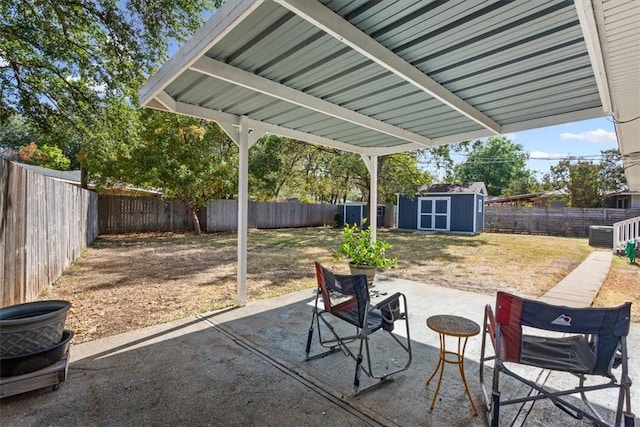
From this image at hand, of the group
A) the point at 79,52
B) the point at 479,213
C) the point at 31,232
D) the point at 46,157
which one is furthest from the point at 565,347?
the point at 46,157

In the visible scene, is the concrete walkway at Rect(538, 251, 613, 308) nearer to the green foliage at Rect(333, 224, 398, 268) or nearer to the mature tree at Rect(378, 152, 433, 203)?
the green foliage at Rect(333, 224, 398, 268)

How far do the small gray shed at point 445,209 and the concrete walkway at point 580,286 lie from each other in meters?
7.64

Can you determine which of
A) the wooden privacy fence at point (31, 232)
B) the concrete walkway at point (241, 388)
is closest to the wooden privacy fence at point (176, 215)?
the wooden privacy fence at point (31, 232)

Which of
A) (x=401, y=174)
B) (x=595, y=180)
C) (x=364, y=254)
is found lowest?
(x=364, y=254)

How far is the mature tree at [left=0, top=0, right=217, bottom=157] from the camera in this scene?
5555 millimetres

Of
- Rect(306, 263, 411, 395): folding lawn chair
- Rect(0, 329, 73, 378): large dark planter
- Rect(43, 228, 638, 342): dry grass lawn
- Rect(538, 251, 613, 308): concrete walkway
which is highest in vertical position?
Rect(306, 263, 411, 395): folding lawn chair

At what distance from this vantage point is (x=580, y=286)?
5258 mm

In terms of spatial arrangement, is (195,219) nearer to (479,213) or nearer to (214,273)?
(214,273)

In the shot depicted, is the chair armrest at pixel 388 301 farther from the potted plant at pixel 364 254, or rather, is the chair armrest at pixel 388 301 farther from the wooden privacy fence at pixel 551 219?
the wooden privacy fence at pixel 551 219

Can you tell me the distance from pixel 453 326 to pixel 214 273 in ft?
16.8

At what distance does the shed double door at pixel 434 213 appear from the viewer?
15922 mm

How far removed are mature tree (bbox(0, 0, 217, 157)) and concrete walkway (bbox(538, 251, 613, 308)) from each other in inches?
323

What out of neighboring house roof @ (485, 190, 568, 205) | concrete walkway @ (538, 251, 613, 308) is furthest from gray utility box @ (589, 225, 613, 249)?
neighboring house roof @ (485, 190, 568, 205)

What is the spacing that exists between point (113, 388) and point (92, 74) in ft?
22.4
